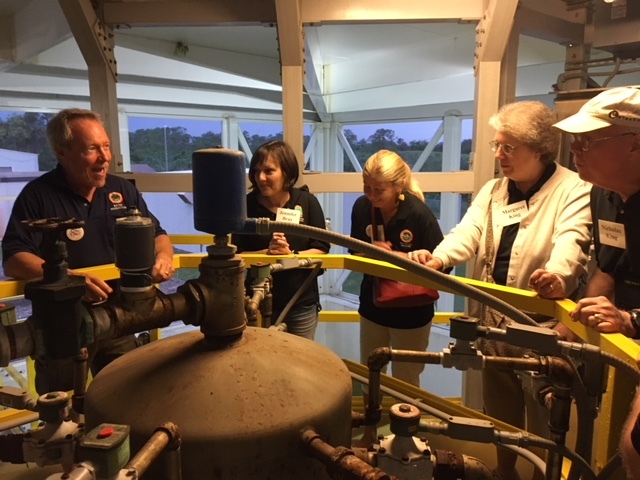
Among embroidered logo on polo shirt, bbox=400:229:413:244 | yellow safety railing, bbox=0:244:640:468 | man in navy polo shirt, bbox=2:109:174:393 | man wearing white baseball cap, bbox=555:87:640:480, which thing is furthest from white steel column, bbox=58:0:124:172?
man wearing white baseball cap, bbox=555:87:640:480

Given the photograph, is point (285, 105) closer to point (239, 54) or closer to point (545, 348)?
point (239, 54)

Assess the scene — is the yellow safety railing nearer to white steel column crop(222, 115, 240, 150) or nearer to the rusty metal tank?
the rusty metal tank

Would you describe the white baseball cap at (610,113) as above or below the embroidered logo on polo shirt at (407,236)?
above

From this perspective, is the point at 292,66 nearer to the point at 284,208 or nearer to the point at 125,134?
the point at 284,208

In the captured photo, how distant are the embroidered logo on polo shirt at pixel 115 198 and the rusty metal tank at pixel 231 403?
3.22ft

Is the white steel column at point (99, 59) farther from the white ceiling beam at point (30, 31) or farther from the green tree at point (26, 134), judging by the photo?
the green tree at point (26, 134)

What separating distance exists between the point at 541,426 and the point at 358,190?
53.9 inches

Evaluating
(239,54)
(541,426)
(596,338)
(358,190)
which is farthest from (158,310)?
(239,54)

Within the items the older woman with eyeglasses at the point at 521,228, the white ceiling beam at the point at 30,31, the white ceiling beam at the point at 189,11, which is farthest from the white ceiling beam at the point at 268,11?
the older woman with eyeglasses at the point at 521,228

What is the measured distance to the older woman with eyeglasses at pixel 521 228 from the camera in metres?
1.40

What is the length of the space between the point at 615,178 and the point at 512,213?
0.42 meters

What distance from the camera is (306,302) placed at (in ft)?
6.37

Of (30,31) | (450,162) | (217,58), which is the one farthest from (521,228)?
(450,162)

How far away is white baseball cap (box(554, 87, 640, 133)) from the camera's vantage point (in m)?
1.08
